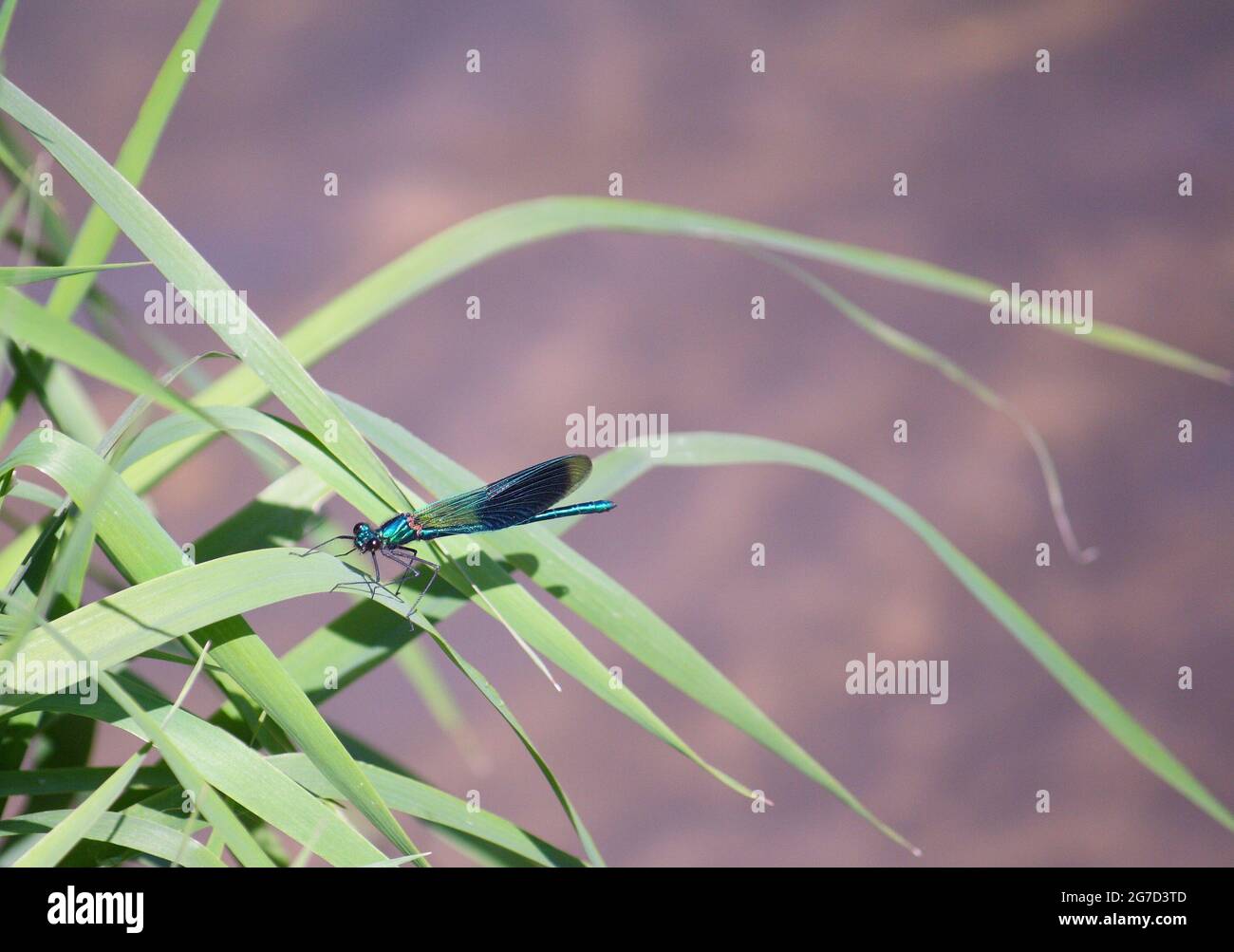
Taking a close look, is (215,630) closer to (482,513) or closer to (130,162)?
(482,513)

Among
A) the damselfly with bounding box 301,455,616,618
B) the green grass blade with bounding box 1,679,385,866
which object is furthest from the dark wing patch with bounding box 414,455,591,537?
the green grass blade with bounding box 1,679,385,866

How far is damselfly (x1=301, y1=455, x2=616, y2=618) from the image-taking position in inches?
13.9

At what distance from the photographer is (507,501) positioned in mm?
368

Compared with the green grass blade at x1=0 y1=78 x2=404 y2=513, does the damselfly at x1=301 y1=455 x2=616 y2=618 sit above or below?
below

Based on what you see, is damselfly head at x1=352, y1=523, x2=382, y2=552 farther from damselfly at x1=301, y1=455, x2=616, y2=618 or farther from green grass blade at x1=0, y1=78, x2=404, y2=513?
green grass blade at x1=0, y1=78, x2=404, y2=513

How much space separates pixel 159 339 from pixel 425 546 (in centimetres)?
27

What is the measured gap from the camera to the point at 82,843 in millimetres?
297

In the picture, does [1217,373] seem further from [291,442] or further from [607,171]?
[607,171]

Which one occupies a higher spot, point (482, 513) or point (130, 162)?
point (130, 162)

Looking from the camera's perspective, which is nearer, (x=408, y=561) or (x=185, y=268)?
(x=185, y=268)

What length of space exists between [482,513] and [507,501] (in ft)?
0.04

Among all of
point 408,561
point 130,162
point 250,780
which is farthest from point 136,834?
point 130,162

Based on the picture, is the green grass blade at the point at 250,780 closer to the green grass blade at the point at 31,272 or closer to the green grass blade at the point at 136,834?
the green grass blade at the point at 136,834

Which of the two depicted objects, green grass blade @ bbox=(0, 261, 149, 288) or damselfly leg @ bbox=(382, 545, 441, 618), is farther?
damselfly leg @ bbox=(382, 545, 441, 618)
